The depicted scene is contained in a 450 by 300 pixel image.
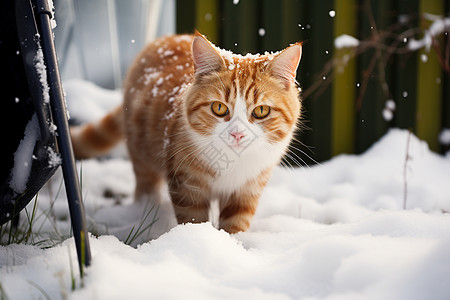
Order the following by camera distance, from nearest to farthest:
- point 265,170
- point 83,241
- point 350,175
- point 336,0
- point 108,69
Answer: point 83,241, point 265,170, point 350,175, point 336,0, point 108,69

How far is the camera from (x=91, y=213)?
205 cm

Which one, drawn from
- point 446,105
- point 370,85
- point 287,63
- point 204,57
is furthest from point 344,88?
point 204,57

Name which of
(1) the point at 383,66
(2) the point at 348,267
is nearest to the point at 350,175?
(1) the point at 383,66

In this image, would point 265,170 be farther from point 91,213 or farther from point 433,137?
point 433,137

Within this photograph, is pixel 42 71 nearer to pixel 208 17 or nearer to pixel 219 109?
pixel 219 109

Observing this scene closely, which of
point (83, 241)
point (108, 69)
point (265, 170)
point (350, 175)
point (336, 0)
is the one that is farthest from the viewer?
point (108, 69)

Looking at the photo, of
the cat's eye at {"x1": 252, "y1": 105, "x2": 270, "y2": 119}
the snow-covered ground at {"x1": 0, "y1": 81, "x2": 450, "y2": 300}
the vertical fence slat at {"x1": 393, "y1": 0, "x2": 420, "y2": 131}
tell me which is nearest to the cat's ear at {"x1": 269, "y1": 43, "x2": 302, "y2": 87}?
the cat's eye at {"x1": 252, "y1": 105, "x2": 270, "y2": 119}

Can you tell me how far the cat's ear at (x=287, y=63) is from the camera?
139cm

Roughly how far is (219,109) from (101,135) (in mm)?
1208

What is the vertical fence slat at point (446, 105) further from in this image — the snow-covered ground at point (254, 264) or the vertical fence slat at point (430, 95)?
the snow-covered ground at point (254, 264)

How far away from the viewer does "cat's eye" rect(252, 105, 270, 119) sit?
146cm

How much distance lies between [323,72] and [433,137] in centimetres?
85

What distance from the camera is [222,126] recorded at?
1.44 m

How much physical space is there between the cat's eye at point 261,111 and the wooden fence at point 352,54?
52.1 inches
